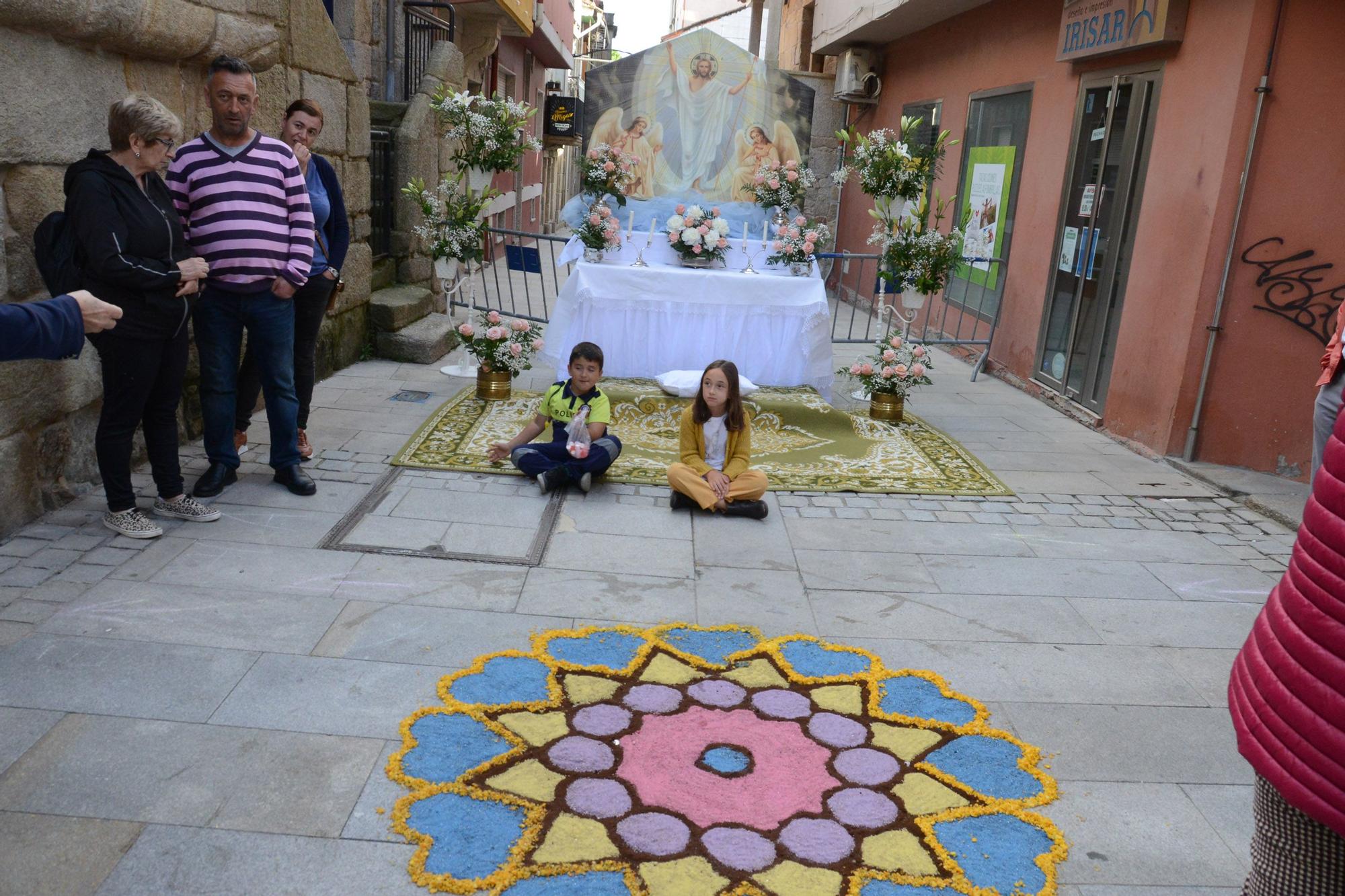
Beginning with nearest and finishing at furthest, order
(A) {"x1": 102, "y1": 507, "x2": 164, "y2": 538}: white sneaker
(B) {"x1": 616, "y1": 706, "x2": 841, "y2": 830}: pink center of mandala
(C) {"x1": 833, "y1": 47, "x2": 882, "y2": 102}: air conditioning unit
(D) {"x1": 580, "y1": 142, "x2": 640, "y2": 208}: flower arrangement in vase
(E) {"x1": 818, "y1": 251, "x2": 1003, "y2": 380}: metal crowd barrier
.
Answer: (B) {"x1": 616, "y1": 706, "x2": 841, "y2": 830}: pink center of mandala, (A) {"x1": 102, "y1": 507, "x2": 164, "y2": 538}: white sneaker, (D) {"x1": 580, "y1": 142, "x2": 640, "y2": 208}: flower arrangement in vase, (E) {"x1": 818, "y1": 251, "x2": 1003, "y2": 380}: metal crowd barrier, (C) {"x1": 833, "y1": 47, "x2": 882, "y2": 102}: air conditioning unit

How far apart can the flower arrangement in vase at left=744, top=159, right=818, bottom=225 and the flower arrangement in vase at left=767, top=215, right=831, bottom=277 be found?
51cm

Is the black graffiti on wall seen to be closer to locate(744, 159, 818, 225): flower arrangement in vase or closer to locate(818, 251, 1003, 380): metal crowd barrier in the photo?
locate(818, 251, 1003, 380): metal crowd barrier

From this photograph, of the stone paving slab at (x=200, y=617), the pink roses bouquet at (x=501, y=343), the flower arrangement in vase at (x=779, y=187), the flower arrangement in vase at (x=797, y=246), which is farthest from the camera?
the flower arrangement in vase at (x=779, y=187)

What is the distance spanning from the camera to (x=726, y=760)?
3078 millimetres

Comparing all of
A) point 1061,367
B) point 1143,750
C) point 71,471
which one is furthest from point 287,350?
point 1061,367

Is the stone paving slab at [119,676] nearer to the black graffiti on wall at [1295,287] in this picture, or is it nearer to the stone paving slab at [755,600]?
the stone paving slab at [755,600]

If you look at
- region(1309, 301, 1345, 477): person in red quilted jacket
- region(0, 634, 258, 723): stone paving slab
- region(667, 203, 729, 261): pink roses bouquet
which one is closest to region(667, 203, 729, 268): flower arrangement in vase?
region(667, 203, 729, 261): pink roses bouquet

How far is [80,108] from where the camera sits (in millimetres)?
4656

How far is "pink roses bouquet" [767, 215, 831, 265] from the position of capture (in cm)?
772

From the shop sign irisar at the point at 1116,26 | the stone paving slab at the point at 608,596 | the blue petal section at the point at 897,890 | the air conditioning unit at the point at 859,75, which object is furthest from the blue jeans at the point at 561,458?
the air conditioning unit at the point at 859,75

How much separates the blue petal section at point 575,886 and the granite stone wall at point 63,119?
3.06 meters

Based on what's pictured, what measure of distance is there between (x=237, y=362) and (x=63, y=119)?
Answer: 1.24m

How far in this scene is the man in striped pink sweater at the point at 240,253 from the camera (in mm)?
4742

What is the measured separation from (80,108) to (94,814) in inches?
131
